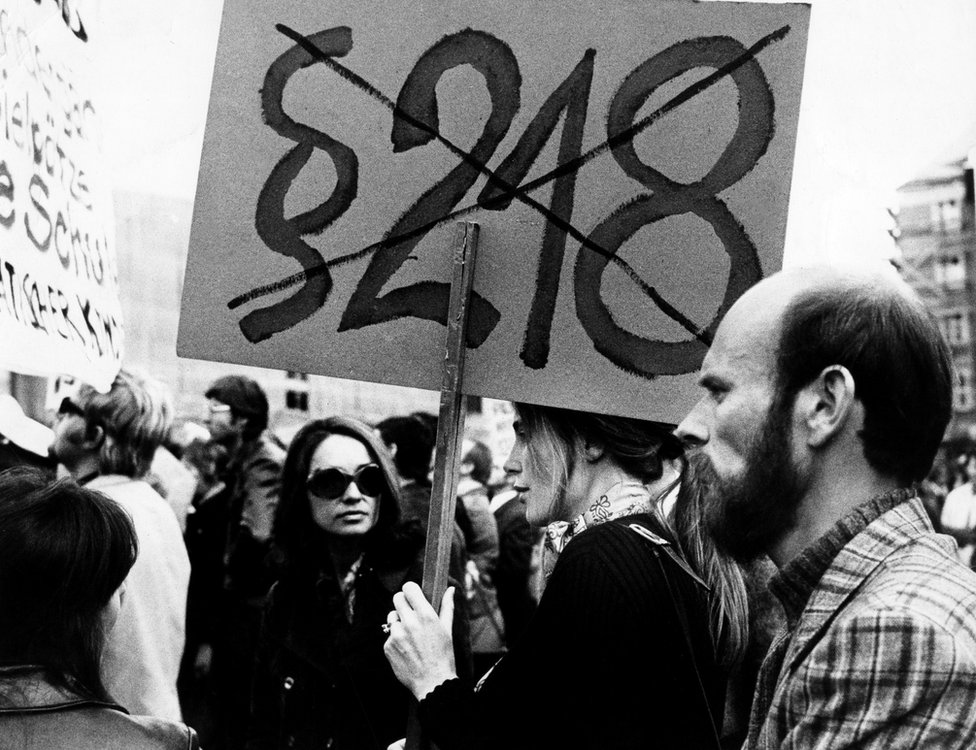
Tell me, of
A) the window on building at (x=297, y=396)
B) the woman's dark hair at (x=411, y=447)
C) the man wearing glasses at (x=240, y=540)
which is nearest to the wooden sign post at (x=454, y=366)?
the man wearing glasses at (x=240, y=540)

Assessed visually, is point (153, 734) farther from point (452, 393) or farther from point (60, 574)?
point (452, 393)

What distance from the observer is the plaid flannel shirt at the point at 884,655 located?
1.24 m

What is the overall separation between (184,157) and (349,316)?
3871 millimetres

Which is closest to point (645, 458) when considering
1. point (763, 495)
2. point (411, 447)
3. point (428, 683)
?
point (428, 683)

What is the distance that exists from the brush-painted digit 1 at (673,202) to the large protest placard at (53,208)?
105 centimetres

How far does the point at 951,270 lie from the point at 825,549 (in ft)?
92.1

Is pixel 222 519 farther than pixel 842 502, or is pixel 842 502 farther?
pixel 222 519

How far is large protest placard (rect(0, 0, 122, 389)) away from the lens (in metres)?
2.34

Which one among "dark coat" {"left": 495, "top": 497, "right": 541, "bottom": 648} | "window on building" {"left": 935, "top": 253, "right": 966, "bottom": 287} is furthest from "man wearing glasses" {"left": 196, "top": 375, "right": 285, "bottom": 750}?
"window on building" {"left": 935, "top": 253, "right": 966, "bottom": 287}

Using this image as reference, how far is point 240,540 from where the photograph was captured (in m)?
5.33

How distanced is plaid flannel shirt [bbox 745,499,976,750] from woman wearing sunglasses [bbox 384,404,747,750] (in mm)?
554

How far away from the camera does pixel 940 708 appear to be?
124 centimetres

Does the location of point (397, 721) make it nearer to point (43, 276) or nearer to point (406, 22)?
point (43, 276)

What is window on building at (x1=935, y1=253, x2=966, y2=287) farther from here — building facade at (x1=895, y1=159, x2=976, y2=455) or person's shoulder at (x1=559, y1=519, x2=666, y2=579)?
person's shoulder at (x1=559, y1=519, x2=666, y2=579)
